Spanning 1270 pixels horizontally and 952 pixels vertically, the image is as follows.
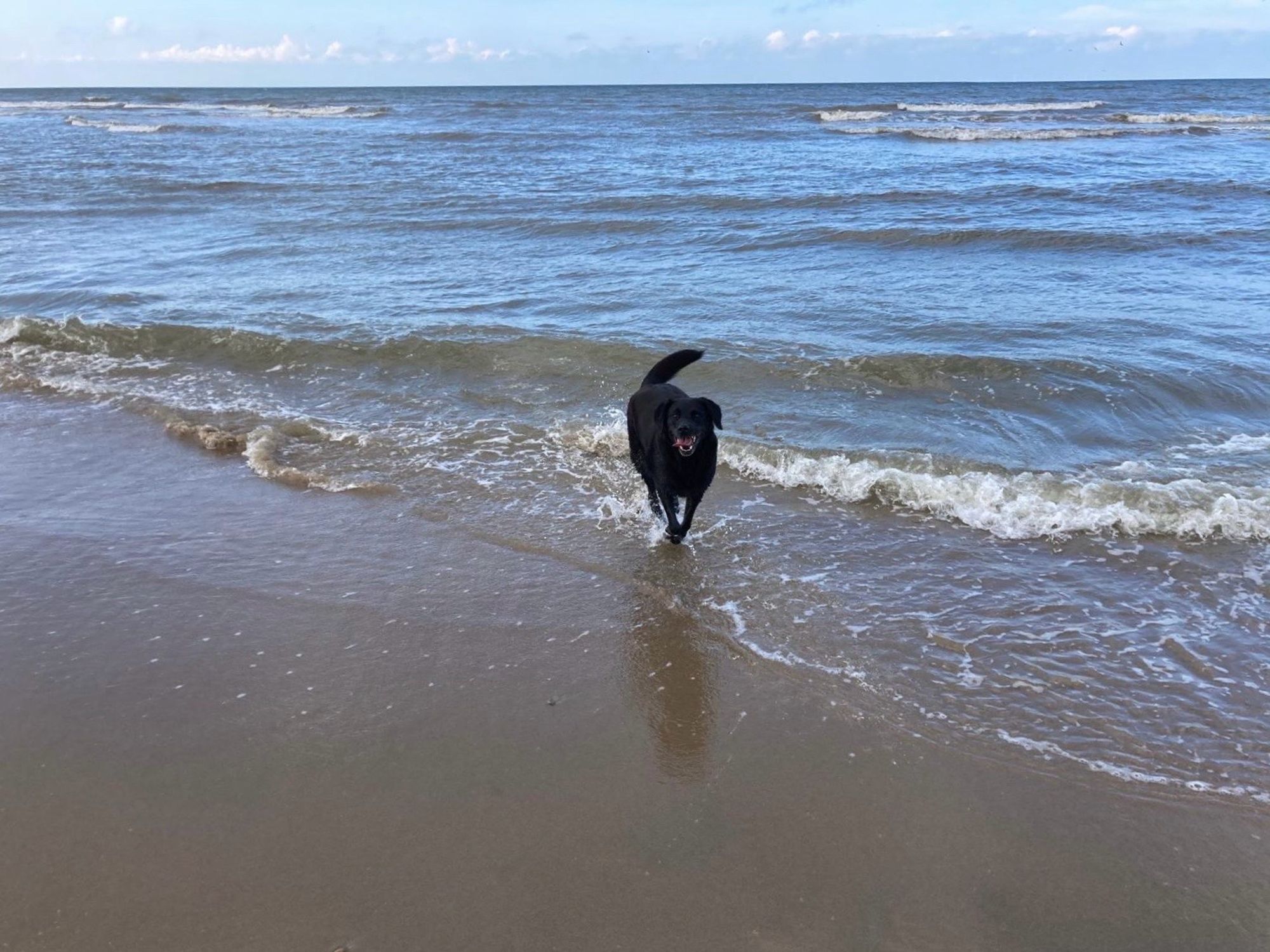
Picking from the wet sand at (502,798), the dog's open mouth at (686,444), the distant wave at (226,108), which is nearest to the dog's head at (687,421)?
the dog's open mouth at (686,444)

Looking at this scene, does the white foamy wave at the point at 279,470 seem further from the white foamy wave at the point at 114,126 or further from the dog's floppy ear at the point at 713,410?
the white foamy wave at the point at 114,126

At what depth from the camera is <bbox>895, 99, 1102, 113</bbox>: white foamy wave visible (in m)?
48.6

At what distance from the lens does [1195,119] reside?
3834cm

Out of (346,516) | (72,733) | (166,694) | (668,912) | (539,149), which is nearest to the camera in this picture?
(668,912)

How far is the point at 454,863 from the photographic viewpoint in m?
3.07

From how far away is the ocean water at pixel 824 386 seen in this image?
4465 mm

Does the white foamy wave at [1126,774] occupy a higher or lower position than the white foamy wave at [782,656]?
lower

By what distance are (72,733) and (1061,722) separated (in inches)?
147

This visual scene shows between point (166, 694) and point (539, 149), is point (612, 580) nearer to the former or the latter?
point (166, 694)

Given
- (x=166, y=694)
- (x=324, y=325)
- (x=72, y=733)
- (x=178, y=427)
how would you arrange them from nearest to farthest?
(x=72, y=733) < (x=166, y=694) < (x=178, y=427) < (x=324, y=325)

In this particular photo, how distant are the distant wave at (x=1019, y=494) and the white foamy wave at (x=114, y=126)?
41724 millimetres

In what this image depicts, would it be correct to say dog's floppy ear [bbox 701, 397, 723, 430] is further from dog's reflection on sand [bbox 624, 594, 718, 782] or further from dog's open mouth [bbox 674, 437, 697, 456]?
dog's reflection on sand [bbox 624, 594, 718, 782]

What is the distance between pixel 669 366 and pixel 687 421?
1023 millimetres

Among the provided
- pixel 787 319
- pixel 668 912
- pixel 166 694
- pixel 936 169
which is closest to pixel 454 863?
pixel 668 912
